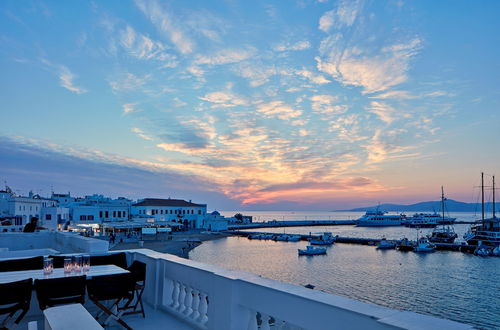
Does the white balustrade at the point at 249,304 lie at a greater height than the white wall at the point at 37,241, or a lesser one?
greater

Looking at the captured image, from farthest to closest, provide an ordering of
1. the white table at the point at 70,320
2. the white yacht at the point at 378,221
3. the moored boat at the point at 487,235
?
the white yacht at the point at 378,221 → the moored boat at the point at 487,235 → the white table at the point at 70,320

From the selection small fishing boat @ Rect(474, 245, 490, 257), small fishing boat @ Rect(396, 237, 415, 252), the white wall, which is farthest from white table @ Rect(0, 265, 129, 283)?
small fishing boat @ Rect(474, 245, 490, 257)

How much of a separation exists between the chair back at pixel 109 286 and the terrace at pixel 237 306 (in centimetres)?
62

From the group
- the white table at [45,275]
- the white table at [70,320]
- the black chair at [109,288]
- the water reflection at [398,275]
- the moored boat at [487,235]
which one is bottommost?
the water reflection at [398,275]

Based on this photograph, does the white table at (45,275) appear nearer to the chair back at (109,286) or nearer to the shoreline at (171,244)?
the chair back at (109,286)

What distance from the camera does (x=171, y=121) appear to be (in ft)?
97.7

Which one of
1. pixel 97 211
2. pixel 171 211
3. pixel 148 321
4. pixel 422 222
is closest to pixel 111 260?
pixel 148 321

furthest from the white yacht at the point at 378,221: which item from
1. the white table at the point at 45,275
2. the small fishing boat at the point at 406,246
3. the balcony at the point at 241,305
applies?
the white table at the point at 45,275

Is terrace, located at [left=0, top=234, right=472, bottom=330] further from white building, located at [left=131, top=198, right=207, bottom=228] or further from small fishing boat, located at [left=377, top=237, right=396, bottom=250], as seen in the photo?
→ white building, located at [left=131, top=198, right=207, bottom=228]

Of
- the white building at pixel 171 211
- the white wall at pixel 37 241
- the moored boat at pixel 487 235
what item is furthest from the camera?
the white building at pixel 171 211

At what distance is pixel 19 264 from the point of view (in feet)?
19.9

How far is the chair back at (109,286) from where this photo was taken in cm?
489

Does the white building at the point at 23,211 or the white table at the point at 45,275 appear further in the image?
the white building at the point at 23,211

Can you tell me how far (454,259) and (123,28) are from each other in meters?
61.0
